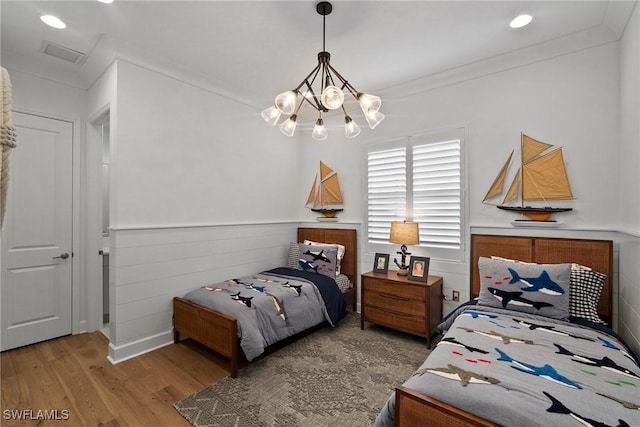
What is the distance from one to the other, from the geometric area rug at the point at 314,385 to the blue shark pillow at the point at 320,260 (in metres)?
0.82

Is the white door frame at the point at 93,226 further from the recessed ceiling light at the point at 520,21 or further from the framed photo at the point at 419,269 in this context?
the recessed ceiling light at the point at 520,21

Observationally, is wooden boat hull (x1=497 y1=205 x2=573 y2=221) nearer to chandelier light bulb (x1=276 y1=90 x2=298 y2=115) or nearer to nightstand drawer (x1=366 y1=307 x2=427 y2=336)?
nightstand drawer (x1=366 y1=307 x2=427 y2=336)

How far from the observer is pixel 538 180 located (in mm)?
2633

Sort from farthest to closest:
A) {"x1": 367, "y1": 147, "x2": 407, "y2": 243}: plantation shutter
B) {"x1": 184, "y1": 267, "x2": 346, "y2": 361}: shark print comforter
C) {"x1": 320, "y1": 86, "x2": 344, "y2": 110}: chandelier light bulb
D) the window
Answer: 1. {"x1": 367, "y1": 147, "x2": 407, "y2": 243}: plantation shutter
2. the window
3. {"x1": 184, "y1": 267, "x2": 346, "y2": 361}: shark print comforter
4. {"x1": 320, "y1": 86, "x2": 344, "y2": 110}: chandelier light bulb

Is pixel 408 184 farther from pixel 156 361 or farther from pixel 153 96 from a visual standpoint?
pixel 156 361

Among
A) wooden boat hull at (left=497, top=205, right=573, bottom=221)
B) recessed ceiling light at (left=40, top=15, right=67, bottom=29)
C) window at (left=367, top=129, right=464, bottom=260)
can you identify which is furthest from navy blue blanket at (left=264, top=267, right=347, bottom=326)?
recessed ceiling light at (left=40, top=15, right=67, bottom=29)

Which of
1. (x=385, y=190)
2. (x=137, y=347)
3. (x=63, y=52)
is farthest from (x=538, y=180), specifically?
(x=63, y=52)

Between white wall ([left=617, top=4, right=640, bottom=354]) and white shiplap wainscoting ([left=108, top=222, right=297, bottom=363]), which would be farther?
white shiplap wainscoting ([left=108, top=222, right=297, bottom=363])

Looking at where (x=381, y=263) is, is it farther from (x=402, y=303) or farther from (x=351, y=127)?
(x=351, y=127)

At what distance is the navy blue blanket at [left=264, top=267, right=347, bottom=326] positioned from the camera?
128 inches

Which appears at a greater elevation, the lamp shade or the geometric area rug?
the lamp shade

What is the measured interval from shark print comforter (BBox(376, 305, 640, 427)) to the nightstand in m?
0.84

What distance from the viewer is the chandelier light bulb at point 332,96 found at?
1872 millimetres

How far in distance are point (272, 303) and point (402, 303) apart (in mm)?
1337
